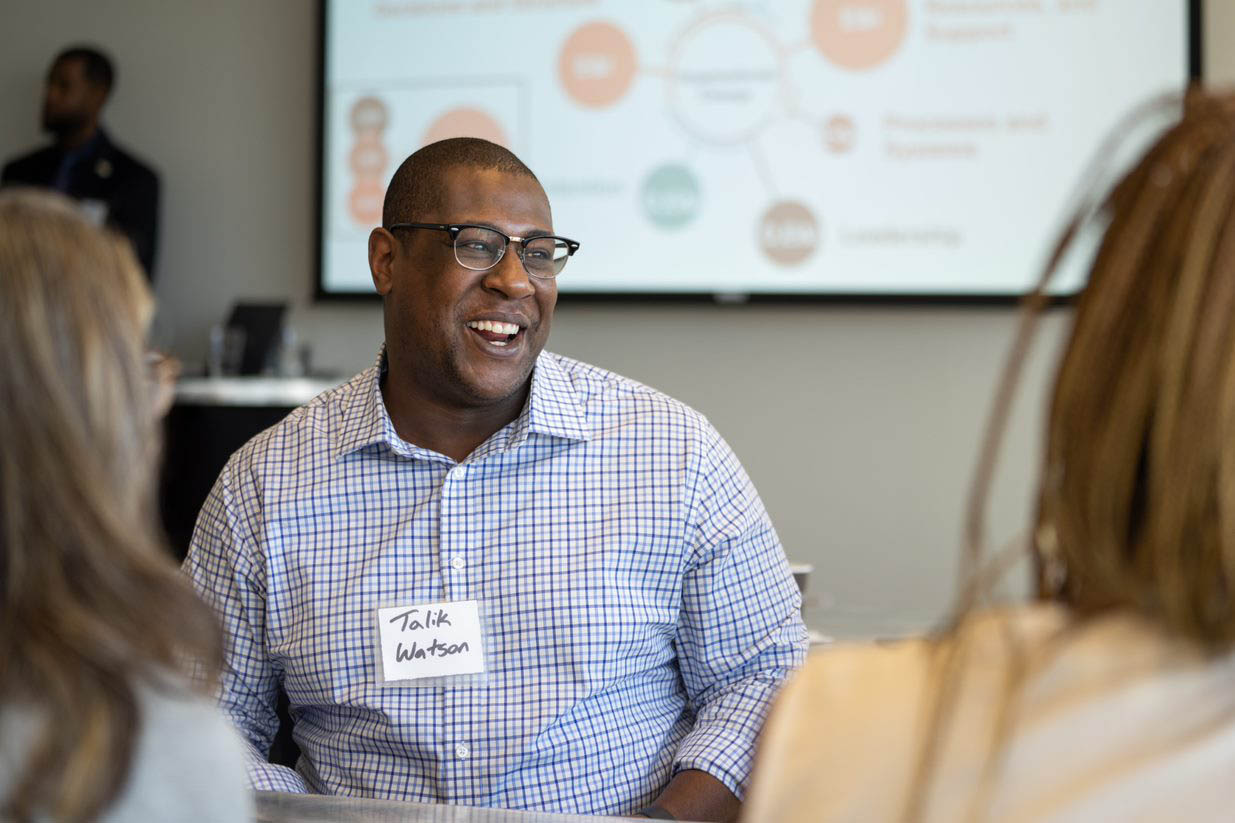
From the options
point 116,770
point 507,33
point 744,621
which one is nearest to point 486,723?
point 744,621

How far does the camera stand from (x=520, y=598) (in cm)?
174

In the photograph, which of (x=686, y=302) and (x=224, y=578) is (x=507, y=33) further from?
(x=224, y=578)

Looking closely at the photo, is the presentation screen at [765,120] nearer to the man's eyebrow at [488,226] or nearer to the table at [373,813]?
the man's eyebrow at [488,226]

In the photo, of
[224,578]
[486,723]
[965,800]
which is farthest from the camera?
[224,578]

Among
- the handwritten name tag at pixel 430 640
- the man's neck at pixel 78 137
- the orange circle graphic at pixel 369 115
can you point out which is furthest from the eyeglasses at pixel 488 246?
the man's neck at pixel 78 137

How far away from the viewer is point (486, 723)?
169 cm

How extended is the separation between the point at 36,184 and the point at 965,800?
185 inches

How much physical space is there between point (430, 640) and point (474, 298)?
54cm

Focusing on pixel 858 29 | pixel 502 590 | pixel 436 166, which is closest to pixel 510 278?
pixel 436 166

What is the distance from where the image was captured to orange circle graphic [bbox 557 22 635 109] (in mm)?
4230

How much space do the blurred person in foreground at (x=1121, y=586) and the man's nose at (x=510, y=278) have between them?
4.04 feet

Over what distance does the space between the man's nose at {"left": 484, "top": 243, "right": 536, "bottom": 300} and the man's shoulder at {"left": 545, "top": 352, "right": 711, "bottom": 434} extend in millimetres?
106

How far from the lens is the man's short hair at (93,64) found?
15.3 feet

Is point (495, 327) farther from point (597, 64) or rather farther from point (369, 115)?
point (369, 115)
